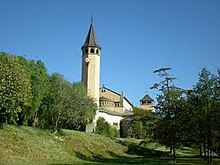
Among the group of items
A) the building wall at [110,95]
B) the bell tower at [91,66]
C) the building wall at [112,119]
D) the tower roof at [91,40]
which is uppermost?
the tower roof at [91,40]

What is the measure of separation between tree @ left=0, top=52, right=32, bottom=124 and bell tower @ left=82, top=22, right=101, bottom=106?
4541cm

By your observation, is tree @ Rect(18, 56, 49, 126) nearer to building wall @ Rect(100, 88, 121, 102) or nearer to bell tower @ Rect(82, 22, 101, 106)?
bell tower @ Rect(82, 22, 101, 106)

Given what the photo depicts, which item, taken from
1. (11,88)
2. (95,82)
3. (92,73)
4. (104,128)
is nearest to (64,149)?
(11,88)

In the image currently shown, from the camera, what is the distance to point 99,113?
290ft

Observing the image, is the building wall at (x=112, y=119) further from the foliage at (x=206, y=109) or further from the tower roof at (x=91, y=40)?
the foliage at (x=206, y=109)

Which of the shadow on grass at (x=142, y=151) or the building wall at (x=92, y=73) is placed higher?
the building wall at (x=92, y=73)

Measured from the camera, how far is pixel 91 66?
283 ft

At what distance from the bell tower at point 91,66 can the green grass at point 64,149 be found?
2600 centimetres

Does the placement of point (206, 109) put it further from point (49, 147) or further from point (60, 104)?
point (60, 104)

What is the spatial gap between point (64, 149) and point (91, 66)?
44549 millimetres

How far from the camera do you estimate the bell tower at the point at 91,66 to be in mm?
85062

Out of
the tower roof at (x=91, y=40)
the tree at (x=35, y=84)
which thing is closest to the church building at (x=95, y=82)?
the tower roof at (x=91, y=40)

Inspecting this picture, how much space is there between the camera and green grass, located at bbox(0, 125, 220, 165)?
1326 inches

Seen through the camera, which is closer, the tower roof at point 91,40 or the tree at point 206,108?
the tree at point 206,108
